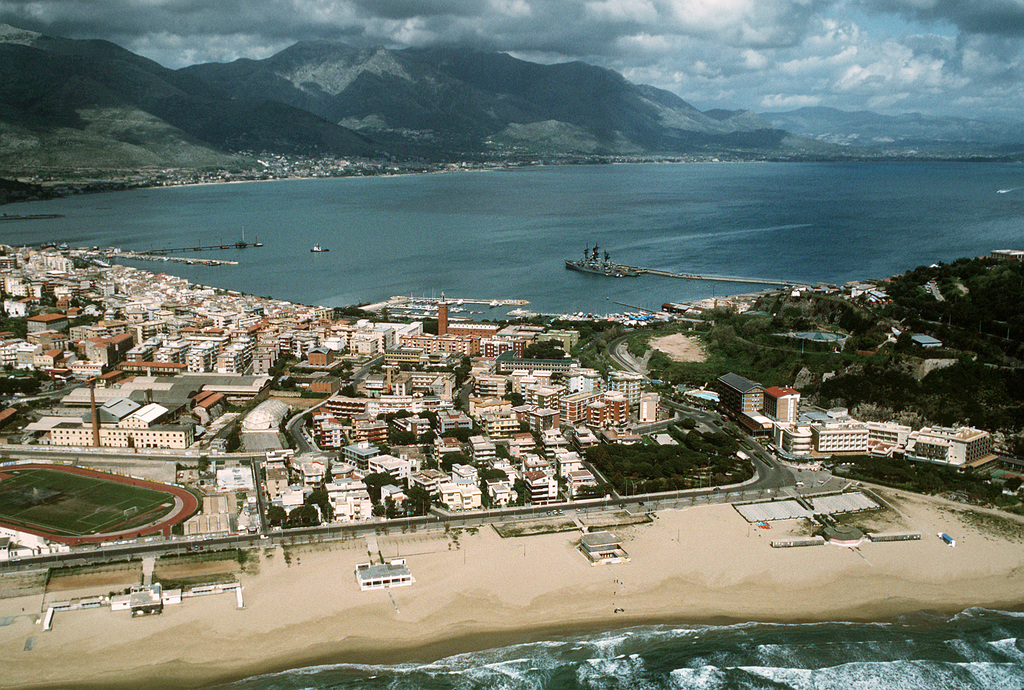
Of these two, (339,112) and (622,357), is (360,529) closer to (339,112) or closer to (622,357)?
(622,357)

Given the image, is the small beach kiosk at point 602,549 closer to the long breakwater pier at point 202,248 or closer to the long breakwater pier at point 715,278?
the long breakwater pier at point 715,278

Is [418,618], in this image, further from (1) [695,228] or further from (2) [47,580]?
(1) [695,228]

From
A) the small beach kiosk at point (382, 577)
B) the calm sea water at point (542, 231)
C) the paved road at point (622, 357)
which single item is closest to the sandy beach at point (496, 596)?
the small beach kiosk at point (382, 577)

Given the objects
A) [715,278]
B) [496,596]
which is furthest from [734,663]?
[715,278]

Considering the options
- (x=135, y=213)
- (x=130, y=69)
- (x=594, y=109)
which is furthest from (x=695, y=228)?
(x=594, y=109)

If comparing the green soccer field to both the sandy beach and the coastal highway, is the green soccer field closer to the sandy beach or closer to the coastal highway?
the coastal highway

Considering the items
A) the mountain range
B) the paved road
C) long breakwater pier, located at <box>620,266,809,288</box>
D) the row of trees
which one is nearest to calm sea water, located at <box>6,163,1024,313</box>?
long breakwater pier, located at <box>620,266,809,288</box>
